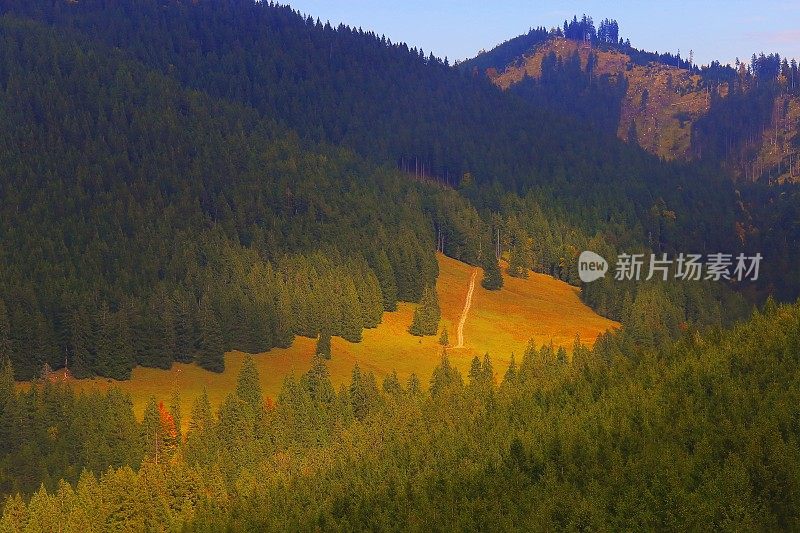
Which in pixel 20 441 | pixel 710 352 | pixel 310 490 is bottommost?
pixel 20 441

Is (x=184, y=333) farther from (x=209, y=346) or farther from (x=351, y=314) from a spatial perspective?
(x=351, y=314)

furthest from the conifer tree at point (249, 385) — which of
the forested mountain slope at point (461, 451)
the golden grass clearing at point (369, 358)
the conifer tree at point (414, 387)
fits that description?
the conifer tree at point (414, 387)

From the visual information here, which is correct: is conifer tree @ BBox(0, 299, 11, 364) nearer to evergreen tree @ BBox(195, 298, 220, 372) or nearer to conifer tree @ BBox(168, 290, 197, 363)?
conifer tree @ BBox(168, 290, 197, 363)

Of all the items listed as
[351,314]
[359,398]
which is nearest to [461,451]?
[359,398]

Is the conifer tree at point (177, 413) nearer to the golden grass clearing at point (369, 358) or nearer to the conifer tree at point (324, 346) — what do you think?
the golden grass clearing at point (369, 358)

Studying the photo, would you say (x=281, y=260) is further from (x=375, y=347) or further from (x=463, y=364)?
(x=463, y=364)

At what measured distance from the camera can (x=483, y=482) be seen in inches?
3617

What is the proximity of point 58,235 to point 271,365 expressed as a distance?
43680 millimetres

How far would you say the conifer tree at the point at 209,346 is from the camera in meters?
156

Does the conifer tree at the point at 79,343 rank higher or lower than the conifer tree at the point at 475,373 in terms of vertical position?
lower

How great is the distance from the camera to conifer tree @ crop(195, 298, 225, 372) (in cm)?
15625

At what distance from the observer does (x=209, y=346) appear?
517 feet

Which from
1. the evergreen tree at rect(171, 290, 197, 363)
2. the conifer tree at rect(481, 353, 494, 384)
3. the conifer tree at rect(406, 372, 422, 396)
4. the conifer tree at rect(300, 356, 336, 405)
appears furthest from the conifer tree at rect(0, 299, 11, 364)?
the conifer tree at rect(481, 353, 494, 384)

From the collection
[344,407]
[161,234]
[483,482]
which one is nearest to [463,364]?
[344,407]
